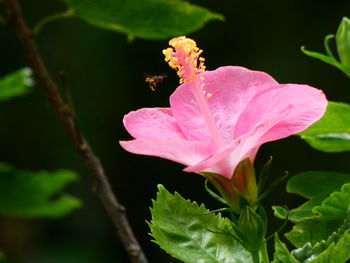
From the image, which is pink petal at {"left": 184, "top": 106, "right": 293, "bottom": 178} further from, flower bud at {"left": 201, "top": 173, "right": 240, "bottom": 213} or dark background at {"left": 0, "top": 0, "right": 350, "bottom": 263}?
dark background at {"left": 0, "top": 0, "right": 350, "bottom": 263}

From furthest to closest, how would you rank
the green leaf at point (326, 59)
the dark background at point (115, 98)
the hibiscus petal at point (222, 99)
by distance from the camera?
the dark background at point (115, 98) → the green leaf at point (326, 59) → the hibiscus petal at point (222, 99)

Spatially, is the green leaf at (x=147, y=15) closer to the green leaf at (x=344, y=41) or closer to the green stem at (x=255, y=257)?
the green leaf at (x=344, y=41)

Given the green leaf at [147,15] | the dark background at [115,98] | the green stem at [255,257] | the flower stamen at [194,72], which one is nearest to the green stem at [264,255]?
the green stem at [255,257]

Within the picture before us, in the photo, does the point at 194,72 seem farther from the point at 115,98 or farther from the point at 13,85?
the point at 115,98

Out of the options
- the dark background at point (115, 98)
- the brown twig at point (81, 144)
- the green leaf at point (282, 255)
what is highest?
the green leaf at point (282, 255)

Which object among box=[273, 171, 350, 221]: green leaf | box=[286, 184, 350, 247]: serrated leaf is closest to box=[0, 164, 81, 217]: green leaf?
box=[273, 171, 350, 221]: green leaf

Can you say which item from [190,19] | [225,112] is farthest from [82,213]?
[225,112]
